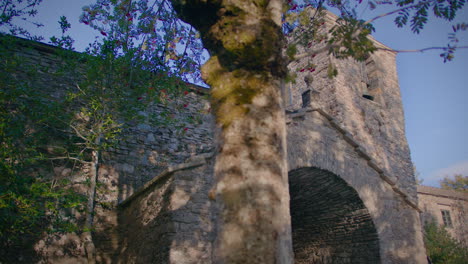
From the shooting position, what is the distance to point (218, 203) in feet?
8.17

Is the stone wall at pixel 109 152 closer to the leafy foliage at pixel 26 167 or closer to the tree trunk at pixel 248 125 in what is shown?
the leafy foliage at pixel 26 167

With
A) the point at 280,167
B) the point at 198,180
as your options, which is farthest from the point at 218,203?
the point at 198,180

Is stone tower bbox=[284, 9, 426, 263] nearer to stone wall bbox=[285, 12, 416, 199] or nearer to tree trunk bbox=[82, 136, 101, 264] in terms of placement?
tree trunk bbox=[82, 136, 101, 264]

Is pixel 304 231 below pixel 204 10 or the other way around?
below

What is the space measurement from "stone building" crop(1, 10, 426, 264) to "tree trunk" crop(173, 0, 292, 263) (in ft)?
9.62

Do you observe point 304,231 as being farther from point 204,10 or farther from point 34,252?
point 204,10

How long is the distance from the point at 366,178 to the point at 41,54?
791cm

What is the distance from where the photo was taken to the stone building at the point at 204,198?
18.6 feet

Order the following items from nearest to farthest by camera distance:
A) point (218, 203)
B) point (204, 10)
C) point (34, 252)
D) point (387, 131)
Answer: point (218, 203)
point (204, 10)
point (34, 252)
point (387, 131)

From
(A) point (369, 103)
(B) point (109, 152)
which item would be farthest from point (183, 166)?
(A) point (369, 103)

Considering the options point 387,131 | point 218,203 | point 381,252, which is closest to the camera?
point 218,203

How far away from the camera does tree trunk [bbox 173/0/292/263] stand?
7.67 ft

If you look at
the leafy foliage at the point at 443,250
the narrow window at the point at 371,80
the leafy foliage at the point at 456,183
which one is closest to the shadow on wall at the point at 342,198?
the leafy foliage at the point at 443,250

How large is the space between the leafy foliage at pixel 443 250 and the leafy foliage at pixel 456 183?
16826 mm
